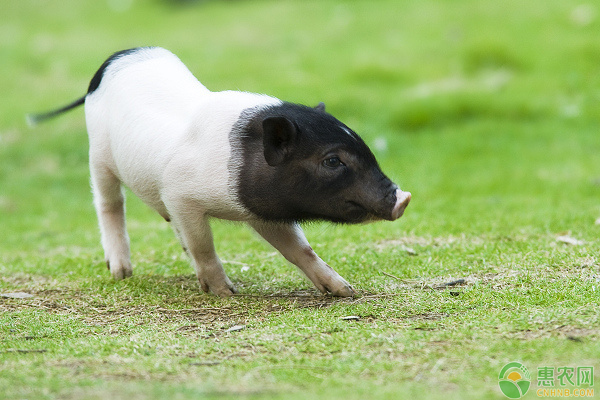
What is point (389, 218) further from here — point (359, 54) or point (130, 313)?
point (359, 54)

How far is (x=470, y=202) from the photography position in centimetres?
865

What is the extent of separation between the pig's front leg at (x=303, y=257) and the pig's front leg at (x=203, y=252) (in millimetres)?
320

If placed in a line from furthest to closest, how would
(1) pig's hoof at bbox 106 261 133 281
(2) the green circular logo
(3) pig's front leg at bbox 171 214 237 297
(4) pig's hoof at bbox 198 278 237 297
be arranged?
1. (1) pig's hoof at bbox 106 261 133 281
2. (4) pig's hoof at bbox 198 278 237 297
3. (3) pig's front leg at bbox 171 214 237 297
4. (2) the green circular logo

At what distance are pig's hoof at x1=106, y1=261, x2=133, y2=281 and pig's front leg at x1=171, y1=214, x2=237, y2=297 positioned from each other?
0.82 metres

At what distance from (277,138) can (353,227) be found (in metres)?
2.89

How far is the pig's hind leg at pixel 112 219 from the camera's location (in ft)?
19.0

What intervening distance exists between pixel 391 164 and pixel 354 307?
6296 mm

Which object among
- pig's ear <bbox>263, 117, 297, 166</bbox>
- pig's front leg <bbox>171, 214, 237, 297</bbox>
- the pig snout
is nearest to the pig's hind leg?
pig's front leg <bbox>171, 214, 237, 297</bbox>

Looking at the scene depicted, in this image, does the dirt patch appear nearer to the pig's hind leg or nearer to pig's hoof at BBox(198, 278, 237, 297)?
pig's hoof at BBox(198, 278, 237, 297)

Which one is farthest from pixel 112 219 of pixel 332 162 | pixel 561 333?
pixel 561 333

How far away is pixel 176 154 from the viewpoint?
486 cm

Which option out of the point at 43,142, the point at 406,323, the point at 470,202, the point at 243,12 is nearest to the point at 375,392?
the point at 406,323

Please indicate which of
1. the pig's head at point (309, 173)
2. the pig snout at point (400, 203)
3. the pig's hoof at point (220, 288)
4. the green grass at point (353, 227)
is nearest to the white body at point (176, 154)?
the pig's hoof at point (220, 288)

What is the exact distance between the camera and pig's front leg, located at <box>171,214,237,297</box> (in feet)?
16.1
